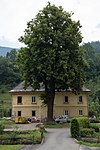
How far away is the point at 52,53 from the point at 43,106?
20.8m

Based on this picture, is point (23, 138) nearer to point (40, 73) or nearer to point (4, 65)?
point (40, 73)

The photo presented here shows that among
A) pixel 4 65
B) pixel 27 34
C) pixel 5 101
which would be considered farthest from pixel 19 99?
pixel 4 65

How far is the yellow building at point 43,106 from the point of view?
75188 mm

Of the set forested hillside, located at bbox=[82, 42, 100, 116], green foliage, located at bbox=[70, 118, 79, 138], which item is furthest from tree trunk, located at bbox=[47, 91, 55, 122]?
green foliage, located at bbox=[70, 118, 79, 138]

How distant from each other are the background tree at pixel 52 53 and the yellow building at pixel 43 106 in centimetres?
1341

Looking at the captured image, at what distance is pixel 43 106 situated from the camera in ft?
247

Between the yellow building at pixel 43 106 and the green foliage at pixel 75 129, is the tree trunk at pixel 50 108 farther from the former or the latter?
the green foliage at pixel 75 129

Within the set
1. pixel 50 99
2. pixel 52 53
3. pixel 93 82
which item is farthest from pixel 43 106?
pixel 93 82

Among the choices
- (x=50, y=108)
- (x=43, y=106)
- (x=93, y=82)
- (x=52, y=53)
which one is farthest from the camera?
(x=93, y=82)

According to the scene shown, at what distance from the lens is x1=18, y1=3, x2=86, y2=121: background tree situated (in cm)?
5728

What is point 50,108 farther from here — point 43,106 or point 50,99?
point 43,106

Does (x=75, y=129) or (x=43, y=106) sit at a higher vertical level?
(x=43, y=106)

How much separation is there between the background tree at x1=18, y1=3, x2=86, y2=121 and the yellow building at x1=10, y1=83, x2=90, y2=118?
13414 mm

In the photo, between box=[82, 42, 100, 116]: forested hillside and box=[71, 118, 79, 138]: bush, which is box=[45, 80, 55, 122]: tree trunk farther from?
box=[71, 118, 79, 138]: bush
